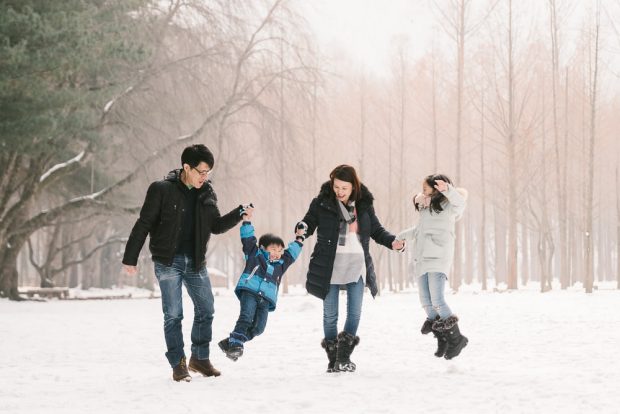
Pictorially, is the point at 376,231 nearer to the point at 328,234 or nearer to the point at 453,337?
the point at 328,234

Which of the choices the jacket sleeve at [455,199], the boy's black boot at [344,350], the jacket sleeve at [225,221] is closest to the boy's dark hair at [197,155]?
the jacket sleeve at [225,221]

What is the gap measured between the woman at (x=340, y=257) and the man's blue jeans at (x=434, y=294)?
0.91 meters

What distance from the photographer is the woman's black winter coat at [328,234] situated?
6.24m

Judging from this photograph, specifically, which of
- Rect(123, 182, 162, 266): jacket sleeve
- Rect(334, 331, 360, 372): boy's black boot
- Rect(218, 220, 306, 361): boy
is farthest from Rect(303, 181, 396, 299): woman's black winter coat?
Rect(123, 182, 162, 266): jacket sleeve

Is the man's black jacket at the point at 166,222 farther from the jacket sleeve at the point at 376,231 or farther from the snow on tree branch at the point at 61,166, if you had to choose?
the snow on tree branch at the point at 61,166

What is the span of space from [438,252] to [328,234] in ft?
4.45

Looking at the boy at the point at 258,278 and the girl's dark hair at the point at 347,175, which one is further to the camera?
the boy at the point at 258,278

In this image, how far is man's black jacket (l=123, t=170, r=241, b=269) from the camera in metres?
5.84

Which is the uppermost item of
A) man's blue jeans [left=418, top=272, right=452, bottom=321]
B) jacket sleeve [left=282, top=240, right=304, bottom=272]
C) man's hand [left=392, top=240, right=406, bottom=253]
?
man's hand [left=392, top=240, right=406, bottom=253]

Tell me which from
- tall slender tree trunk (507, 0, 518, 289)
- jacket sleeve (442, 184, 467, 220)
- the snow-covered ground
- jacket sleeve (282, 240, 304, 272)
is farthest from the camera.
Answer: tall slender tree trunk (507, 0, 518, 289)

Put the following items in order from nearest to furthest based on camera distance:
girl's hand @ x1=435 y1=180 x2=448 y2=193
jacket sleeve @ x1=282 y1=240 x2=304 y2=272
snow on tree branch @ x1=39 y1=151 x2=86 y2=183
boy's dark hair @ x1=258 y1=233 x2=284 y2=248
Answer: jacket sleeve @ x1=282 y1=240 x2=304 y2=272 < boy's dark hair @ x1=258 y1=233 x2=284 y2=248 < girl's hand @ x1=435 y1=180 x2=448 y2=193 < snow on tree branch @ x1=39 y1=151 x2=86 y2=183

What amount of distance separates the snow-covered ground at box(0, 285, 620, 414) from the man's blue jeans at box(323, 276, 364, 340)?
374 mm

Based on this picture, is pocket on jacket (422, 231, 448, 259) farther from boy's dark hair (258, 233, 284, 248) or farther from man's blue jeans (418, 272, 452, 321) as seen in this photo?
boy's dark hair (258, 233, 284, 248)

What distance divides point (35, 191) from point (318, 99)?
24.9 feet
